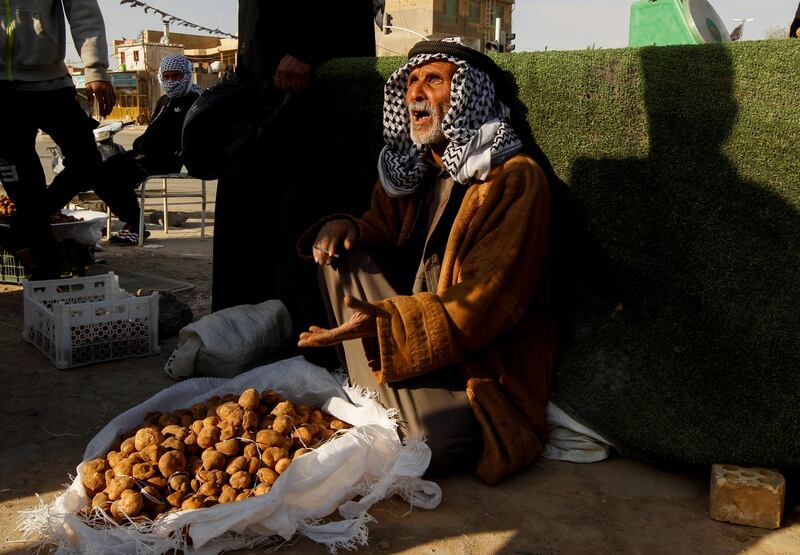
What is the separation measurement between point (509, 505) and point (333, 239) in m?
1.22

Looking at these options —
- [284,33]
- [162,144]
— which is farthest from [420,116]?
[162,144]

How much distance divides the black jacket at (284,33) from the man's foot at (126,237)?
3920mm

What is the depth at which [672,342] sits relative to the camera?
9.08 ft

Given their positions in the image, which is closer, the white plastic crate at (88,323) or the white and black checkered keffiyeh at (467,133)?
the white and black checkered keffiyeh at (467,133)

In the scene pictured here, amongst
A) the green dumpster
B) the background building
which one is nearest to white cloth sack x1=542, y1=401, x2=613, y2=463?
the green dumpster

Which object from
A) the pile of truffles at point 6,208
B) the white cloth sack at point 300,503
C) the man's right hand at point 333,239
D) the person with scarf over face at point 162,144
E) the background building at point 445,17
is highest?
the background building at point 445,17

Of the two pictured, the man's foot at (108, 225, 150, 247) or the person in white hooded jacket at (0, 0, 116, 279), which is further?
the man's foot at (108, 225, 150, 247)

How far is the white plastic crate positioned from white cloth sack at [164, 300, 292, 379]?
1.31 feet

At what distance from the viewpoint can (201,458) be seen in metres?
2.58

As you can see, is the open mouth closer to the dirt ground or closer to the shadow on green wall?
the shadow on green wall

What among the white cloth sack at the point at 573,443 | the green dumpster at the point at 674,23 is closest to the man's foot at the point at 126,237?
the green dumpster at the point at 674,23

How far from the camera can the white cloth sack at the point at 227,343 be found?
3.61 meters

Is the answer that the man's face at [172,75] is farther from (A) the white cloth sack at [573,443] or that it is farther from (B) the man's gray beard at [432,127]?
(A) the white cloth sack at [573,443]

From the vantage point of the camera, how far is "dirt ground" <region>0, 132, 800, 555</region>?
7.66 ft
